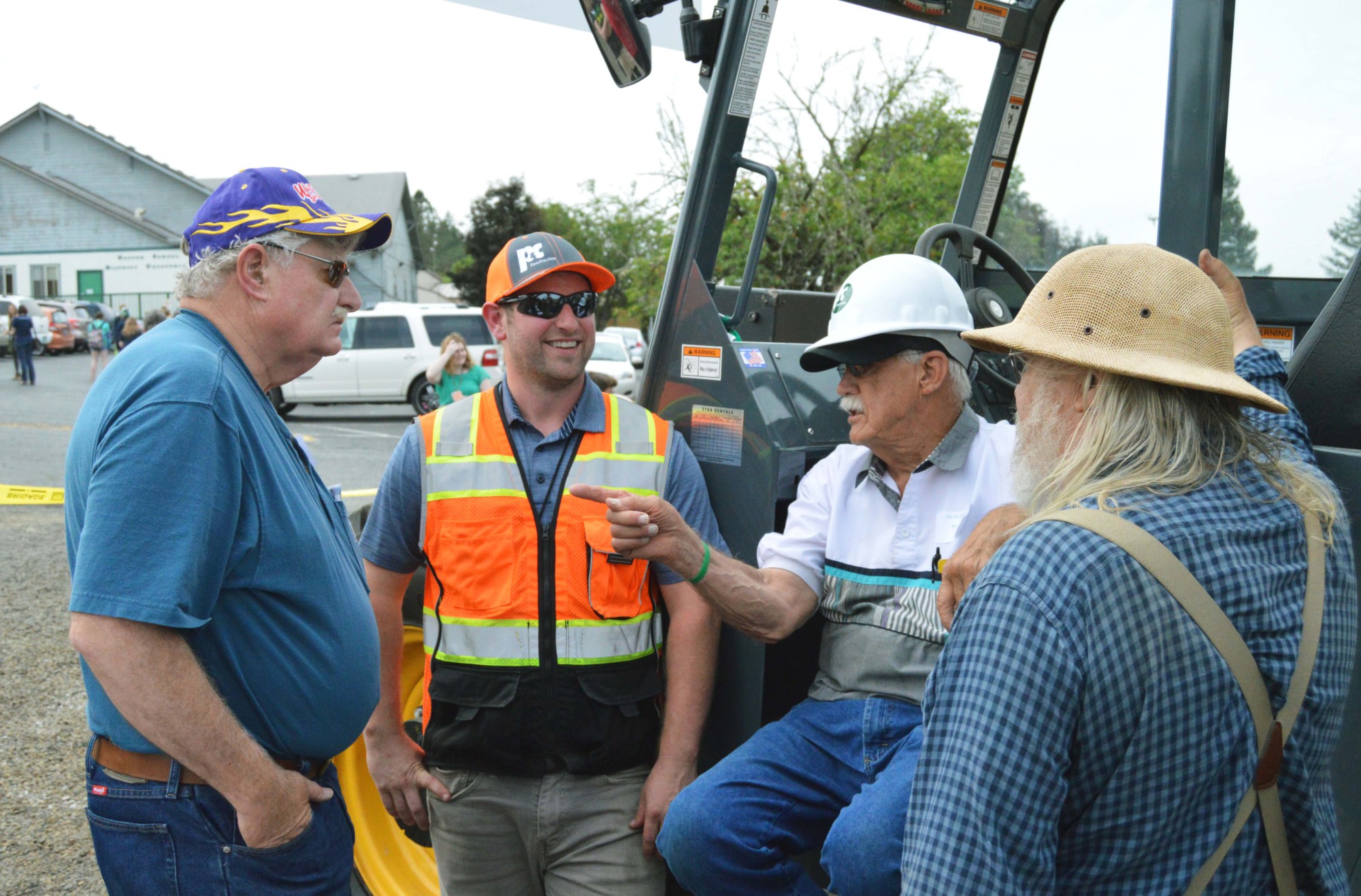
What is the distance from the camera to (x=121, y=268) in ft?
132

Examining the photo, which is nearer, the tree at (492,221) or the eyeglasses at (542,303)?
the eyeglasses at (542,303)

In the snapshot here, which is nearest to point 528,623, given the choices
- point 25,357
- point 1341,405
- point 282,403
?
point 1341,405

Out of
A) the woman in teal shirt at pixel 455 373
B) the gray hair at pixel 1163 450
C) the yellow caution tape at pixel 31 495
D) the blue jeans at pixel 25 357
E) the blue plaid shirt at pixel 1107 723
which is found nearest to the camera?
the blue plaid shirt at pixel 1107 723

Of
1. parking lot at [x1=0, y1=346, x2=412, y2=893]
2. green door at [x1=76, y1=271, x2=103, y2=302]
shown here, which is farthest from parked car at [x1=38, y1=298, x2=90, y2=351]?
parking lot at [x1=0, y1=346, x2=412, y2=893]

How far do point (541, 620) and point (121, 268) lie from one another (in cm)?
4378

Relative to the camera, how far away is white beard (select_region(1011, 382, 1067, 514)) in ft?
5.02

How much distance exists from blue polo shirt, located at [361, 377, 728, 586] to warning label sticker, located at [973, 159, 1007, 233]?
1.59 m

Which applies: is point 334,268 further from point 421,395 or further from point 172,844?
point 421,395

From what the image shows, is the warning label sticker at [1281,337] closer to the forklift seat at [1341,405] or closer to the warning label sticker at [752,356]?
the forklift seat at [1341,405]

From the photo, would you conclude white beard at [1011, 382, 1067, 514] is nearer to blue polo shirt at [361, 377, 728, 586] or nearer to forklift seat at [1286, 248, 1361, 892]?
forklift seat at [1286, 248, 1361, 892]

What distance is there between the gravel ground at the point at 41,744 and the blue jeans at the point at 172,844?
191cm

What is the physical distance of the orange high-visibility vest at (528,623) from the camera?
8.36 feet

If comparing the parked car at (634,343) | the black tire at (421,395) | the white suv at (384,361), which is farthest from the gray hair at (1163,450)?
the parked car at (634,343)

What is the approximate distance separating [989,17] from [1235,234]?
1.24 metres
